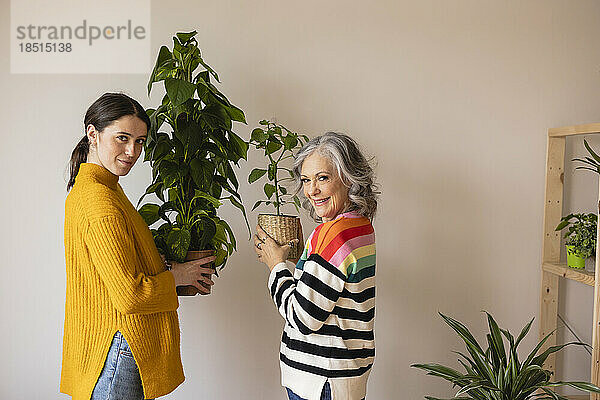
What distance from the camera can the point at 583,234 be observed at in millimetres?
2334

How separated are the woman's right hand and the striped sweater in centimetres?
27

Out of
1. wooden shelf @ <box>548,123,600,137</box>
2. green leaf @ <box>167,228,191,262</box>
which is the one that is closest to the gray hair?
green leaf @ <box>167,228,191,262</box>

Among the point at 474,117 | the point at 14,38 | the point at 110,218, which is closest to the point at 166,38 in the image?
the point at 14,38

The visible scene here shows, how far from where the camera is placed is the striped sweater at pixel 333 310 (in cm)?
167

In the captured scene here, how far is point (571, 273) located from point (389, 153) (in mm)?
901

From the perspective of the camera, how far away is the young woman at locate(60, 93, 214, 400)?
1602 millimetres

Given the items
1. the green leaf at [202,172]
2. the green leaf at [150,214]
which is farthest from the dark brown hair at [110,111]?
the green leaf at [150,214]

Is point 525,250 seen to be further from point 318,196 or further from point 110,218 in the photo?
point 110,218

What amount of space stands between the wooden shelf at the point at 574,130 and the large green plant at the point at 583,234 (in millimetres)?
347

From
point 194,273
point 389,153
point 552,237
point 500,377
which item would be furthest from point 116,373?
point 552,237

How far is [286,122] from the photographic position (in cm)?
246

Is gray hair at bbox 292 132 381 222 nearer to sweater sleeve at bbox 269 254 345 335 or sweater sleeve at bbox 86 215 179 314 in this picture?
sweater sleeve at bbox 269 254 345 335

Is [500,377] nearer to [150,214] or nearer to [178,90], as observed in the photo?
[150,214]

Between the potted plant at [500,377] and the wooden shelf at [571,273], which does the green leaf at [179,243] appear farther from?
the wooden shelf at [571,273]
